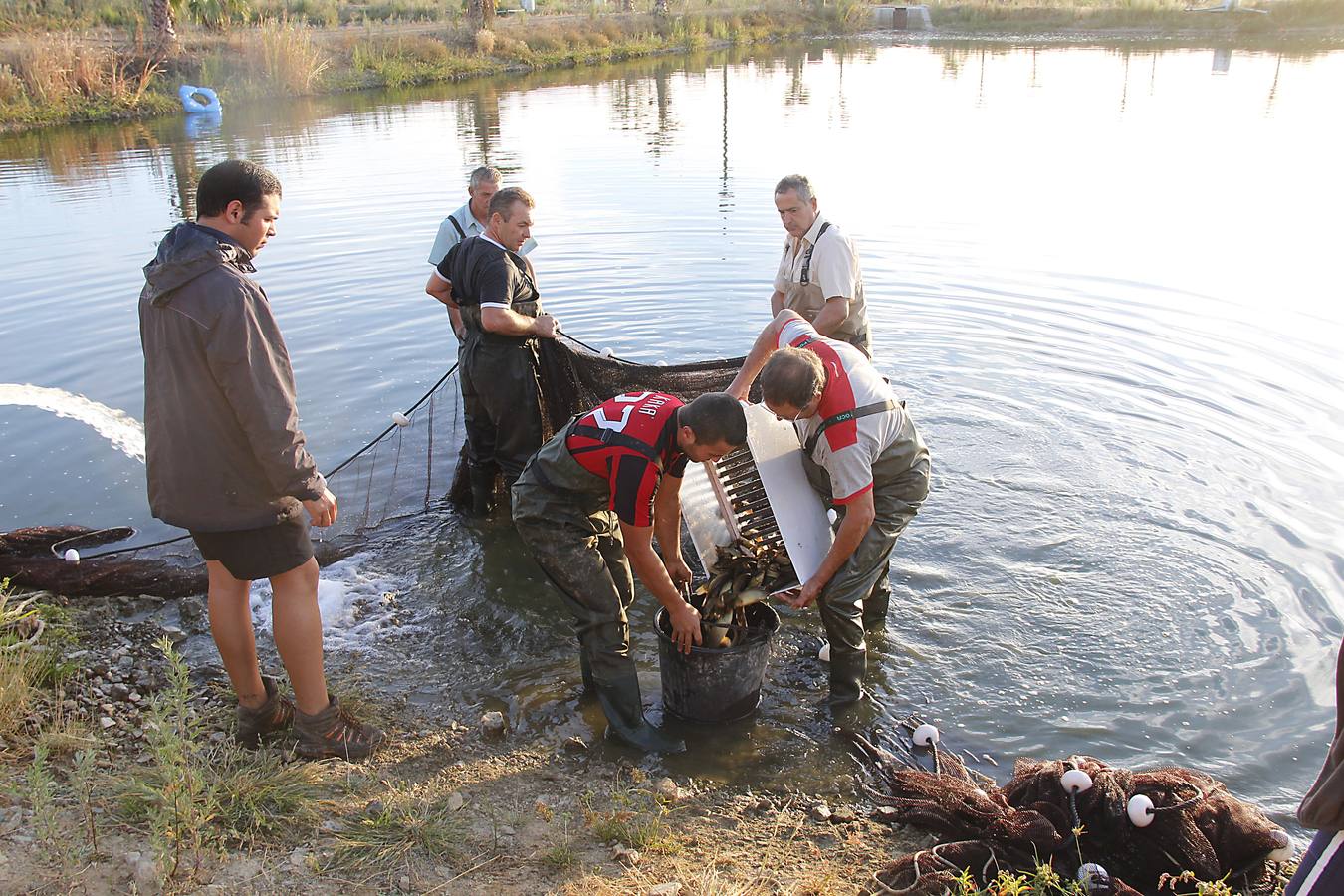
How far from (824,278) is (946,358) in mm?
3916

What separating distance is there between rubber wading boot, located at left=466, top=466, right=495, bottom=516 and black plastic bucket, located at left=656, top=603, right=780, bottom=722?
2.49m

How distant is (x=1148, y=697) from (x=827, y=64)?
34.8 m

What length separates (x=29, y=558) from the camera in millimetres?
5430

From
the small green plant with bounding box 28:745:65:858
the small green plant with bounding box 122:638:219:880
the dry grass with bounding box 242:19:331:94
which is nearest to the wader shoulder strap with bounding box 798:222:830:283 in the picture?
the small green plant with bounding box 122:638:219:880

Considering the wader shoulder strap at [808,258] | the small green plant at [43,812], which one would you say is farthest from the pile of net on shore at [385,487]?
the small green plant at [43,812]

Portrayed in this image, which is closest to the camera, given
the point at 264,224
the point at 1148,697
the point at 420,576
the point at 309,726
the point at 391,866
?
the point at 391,866

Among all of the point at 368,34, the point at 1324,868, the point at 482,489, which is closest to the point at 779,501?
the point at 482,489

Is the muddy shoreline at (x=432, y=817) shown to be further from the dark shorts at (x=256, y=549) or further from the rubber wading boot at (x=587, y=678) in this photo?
the dark shorts at (x=256, y=549)

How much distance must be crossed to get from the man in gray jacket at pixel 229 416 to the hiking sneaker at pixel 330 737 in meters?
0.29

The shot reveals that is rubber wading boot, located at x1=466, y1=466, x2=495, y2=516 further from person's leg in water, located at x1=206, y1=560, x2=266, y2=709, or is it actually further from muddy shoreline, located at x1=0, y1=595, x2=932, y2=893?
person's leg in water, located at x1=206, y1=560, x2=266, y2=709

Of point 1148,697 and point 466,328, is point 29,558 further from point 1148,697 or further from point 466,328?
point 1148,697

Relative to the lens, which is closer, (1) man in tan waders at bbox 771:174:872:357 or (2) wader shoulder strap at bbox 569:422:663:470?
(2) wader shoulder strap at bbox 569:422:663:470

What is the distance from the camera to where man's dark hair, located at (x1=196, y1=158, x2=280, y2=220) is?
11.7 ft

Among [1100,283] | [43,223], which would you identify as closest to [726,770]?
[1100,283]
